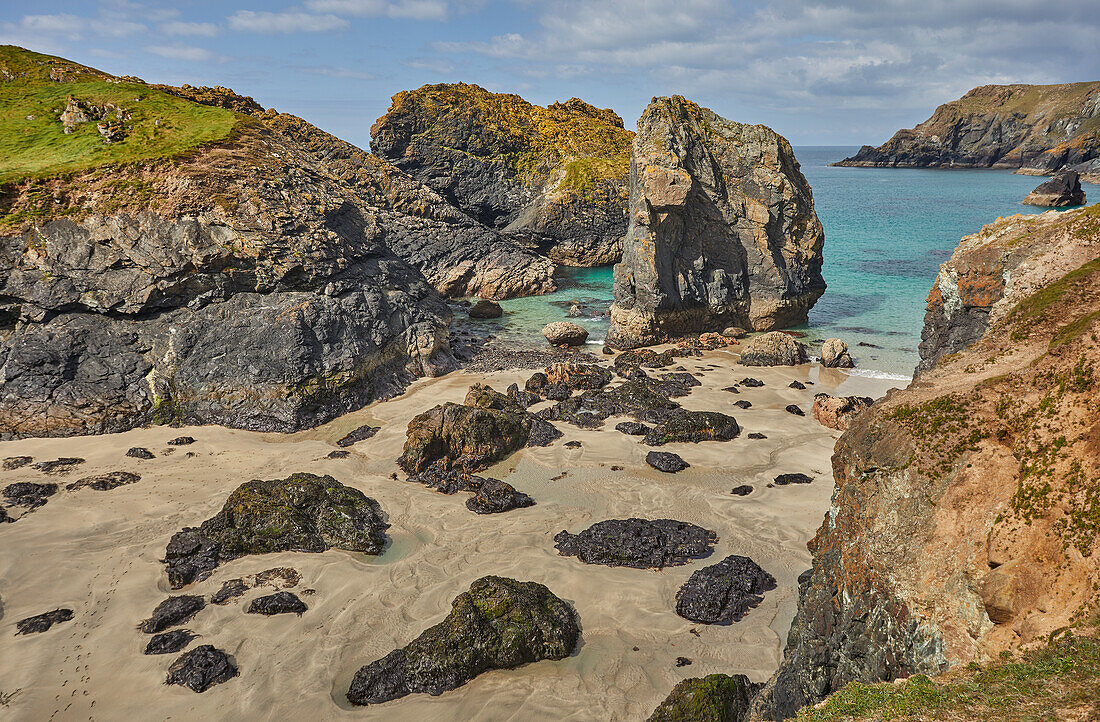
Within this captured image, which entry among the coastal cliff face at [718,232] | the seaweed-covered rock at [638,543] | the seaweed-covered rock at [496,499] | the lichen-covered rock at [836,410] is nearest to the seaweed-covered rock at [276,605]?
the seaweed-covered rock at [496,499]

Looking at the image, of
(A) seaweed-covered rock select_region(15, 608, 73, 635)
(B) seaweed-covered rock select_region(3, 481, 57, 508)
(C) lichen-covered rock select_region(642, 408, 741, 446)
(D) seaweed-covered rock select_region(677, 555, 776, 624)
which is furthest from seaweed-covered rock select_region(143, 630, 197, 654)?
(C) lichen-covered rock select_region(642, 408, 741, 446)

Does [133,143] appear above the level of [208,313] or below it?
above

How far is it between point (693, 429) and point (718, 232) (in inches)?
680

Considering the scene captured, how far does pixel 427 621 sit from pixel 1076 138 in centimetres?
15990

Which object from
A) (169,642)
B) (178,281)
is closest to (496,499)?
(169,642)

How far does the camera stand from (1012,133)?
150625mm

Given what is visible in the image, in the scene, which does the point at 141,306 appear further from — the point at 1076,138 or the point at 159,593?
the point at 1076,138

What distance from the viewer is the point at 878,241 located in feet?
207

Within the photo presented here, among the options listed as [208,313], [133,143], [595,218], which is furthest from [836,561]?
[595,218]

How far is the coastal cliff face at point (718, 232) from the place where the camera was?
31750 millimetres

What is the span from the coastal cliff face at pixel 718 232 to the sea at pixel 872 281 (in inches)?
119

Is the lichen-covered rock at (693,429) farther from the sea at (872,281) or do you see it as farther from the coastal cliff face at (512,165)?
the coastal cliff face at (512,165)

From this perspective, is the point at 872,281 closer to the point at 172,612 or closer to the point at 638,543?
the point at 638,543

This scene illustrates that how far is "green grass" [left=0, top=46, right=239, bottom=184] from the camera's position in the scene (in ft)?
81.2
